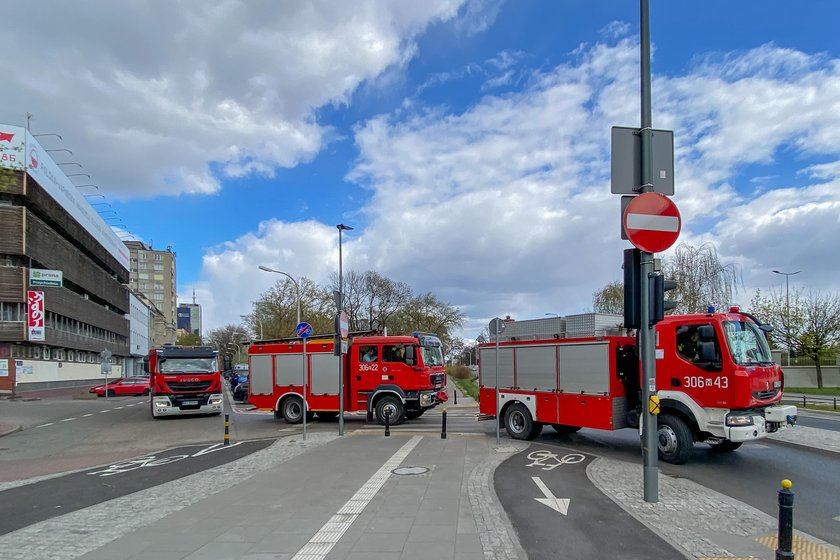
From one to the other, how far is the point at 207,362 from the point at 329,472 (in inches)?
535

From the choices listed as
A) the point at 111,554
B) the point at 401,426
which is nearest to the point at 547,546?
the point at 111,554

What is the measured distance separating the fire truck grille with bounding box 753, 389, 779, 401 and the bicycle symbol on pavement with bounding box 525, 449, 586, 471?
324 cm

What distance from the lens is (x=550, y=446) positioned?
12789 mm

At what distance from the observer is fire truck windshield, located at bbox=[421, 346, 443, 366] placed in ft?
58.3

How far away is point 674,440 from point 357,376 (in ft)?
33.4

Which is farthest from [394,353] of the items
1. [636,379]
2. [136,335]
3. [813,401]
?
[136,335]

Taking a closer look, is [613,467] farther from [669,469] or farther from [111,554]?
[111,554]

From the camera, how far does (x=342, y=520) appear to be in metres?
6.59

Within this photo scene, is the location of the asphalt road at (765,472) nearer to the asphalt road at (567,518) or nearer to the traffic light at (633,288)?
the asphalt road at (567,518)

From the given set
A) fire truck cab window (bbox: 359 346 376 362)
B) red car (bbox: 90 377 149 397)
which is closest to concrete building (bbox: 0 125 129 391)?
red car (bbox: 90 377 149 397)

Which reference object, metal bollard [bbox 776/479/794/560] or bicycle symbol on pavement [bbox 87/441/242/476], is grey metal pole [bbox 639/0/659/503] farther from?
bicycle symbol on pavement [bbox 87/441/242/476]

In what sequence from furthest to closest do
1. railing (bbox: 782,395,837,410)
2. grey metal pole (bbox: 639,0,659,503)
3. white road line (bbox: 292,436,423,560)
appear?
railing (bbox: 782,395,837,410) → grey metal pole (bbox: 639,0,659,503) → white road line (bbox: 292,436,423,560)

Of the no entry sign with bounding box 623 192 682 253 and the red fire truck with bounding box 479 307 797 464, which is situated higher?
the no entry sign with bounding box 623 192 682 253

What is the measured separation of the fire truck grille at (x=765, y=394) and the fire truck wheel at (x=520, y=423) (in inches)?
195
